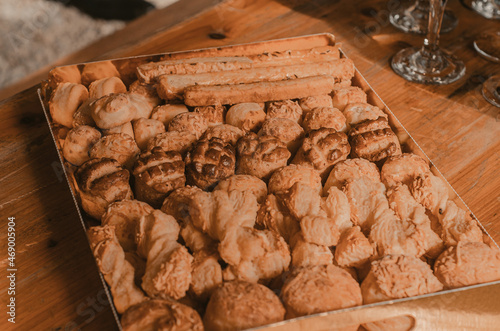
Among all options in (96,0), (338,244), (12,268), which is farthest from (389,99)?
(96,0)

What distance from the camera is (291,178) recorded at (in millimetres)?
1174

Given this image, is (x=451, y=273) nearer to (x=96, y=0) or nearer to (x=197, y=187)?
(x=197, y=187)

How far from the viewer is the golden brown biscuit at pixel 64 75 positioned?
1.59 metres

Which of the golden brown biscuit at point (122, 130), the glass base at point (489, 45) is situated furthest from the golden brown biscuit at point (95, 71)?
the glass base at point (489, 45)

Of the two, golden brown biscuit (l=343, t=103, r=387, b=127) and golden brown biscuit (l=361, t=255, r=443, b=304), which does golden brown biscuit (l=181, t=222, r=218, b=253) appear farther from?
golden brown biscuit (l=343, t=103, r=387, b=127)

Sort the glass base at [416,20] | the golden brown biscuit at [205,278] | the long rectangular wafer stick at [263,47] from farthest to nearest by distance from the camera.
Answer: the glass base at [416,20]
the long rectangular wafer stick at [263,47]
the golden brown biscuit at [205,278]

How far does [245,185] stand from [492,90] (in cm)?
127

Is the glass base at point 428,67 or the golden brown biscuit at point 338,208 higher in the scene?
the golden brown biscuit at point 338,208

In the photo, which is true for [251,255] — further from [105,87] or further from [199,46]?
[199,46]

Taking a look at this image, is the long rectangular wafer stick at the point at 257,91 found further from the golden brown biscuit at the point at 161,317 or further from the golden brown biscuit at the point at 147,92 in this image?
the golden brown biscuit at the point at 161,317

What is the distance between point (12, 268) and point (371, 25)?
73.6 inches

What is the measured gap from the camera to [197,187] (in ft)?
3.95

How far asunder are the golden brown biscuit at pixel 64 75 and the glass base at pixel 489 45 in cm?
170

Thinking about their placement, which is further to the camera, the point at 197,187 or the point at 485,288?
the point at 197,187
